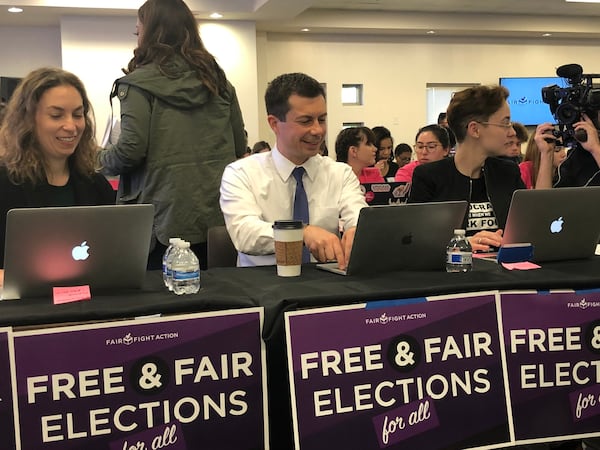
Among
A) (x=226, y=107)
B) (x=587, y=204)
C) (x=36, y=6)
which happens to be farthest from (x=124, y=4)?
(x=587, y=204)

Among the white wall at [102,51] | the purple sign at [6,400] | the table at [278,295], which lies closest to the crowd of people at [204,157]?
the table at [278,295]

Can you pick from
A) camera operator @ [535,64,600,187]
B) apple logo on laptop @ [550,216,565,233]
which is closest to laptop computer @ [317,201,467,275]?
apple logo on laptop @ [550,216,565,233]

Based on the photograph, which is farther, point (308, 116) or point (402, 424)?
point (308, 116)

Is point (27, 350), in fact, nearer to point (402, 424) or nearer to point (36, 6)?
point (402, 424)

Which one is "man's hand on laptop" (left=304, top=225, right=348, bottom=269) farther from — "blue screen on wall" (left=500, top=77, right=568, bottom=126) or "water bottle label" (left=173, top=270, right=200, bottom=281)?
"blue screen on wall" (left=500, top=77, right=568, bottom=126)

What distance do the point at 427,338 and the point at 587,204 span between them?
66 cm

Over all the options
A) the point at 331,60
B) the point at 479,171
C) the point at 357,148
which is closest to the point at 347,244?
the point at 479,171

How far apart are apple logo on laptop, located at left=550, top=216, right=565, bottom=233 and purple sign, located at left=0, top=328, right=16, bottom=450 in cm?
133

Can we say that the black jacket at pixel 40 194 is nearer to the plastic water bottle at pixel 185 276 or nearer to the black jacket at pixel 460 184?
the plastic water bottle at pixel 185 276

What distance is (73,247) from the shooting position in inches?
51.4

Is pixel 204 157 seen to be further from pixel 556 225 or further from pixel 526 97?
pixel 526 97

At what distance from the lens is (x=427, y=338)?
1.37 meters

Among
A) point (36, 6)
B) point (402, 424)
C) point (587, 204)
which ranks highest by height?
point (36, 6)

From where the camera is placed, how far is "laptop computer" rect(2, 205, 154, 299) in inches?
49.6
